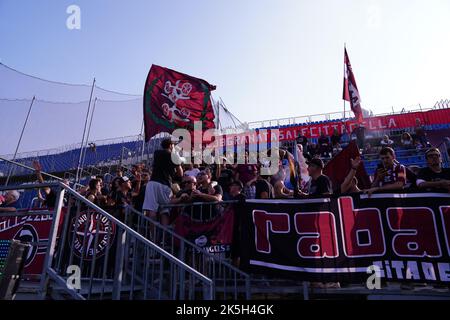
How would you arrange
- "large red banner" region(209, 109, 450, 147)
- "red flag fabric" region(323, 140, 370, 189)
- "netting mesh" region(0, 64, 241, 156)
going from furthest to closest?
"large red banner" region(209, 109, 450, 147), "netting mesh" region(0, 64, 241, 156), "red flag fabric" region(323, 140, 370, 189)

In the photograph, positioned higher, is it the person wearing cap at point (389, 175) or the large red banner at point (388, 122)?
the large red banner at point (388, 122)

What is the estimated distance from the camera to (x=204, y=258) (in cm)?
518

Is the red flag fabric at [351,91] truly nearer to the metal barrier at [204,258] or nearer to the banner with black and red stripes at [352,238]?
the banner with black and red stripes at [352,238]

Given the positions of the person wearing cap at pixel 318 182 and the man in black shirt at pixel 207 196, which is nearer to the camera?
the person wearing cap at pixel 318 182

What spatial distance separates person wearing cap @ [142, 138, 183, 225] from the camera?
19.1ft

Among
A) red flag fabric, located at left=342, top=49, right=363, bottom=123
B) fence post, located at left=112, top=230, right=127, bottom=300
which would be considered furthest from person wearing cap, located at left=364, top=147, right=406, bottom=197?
red flag fabric, located at left=342, top=49, right=363, bottom=123

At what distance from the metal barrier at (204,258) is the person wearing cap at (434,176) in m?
2.76

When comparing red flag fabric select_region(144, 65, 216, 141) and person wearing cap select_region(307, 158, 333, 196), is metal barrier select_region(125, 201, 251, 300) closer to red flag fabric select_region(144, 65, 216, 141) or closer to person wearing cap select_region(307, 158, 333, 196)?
person wearing cap select_region(307, 158, 333, 196)

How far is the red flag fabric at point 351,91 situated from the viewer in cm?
1183

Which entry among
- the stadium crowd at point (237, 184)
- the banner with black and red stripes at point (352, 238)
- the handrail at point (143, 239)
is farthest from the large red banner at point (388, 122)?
the handrail at point (143, 239)

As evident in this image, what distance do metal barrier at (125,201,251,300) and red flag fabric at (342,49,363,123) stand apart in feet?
27.1
